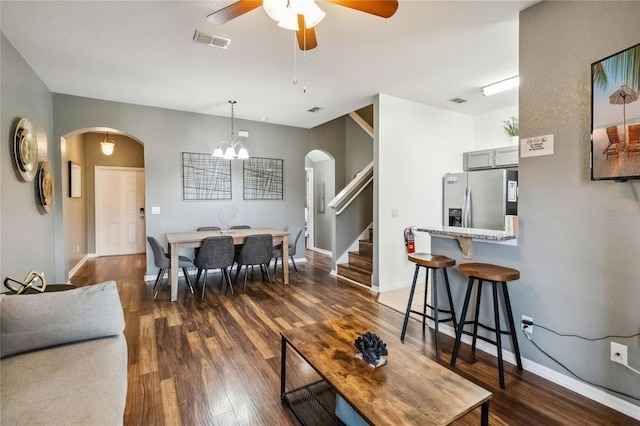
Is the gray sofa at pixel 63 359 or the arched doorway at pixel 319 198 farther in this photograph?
the arched doorway at pixel 319 198

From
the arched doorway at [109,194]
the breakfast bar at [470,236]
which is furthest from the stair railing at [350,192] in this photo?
the arched doorway at [109,194]

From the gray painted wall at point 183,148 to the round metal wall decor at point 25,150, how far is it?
4.28 ft

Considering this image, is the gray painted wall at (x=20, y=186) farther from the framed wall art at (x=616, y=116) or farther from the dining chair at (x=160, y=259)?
the framed wall art at (x=616, y=116)

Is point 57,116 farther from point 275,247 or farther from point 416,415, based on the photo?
point 416,415

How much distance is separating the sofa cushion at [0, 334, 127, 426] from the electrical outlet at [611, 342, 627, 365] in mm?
2690

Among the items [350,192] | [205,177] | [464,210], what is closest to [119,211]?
[205,177]

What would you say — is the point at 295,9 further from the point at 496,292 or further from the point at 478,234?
the point at 496,292

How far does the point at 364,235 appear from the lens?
5531mm

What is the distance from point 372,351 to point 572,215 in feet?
5.60

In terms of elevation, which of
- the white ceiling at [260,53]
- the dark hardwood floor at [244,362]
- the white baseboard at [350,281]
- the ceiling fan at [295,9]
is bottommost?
the dark hardwood floor at [244,362]

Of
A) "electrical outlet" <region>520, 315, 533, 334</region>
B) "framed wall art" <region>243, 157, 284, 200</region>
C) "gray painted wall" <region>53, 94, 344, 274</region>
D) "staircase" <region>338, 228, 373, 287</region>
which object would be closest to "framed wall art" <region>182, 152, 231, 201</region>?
"gray painted wall" <region>53, 94, 344, 274</region>

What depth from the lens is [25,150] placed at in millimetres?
2795

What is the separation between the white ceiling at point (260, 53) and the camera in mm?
2311

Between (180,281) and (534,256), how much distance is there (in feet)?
15.4
